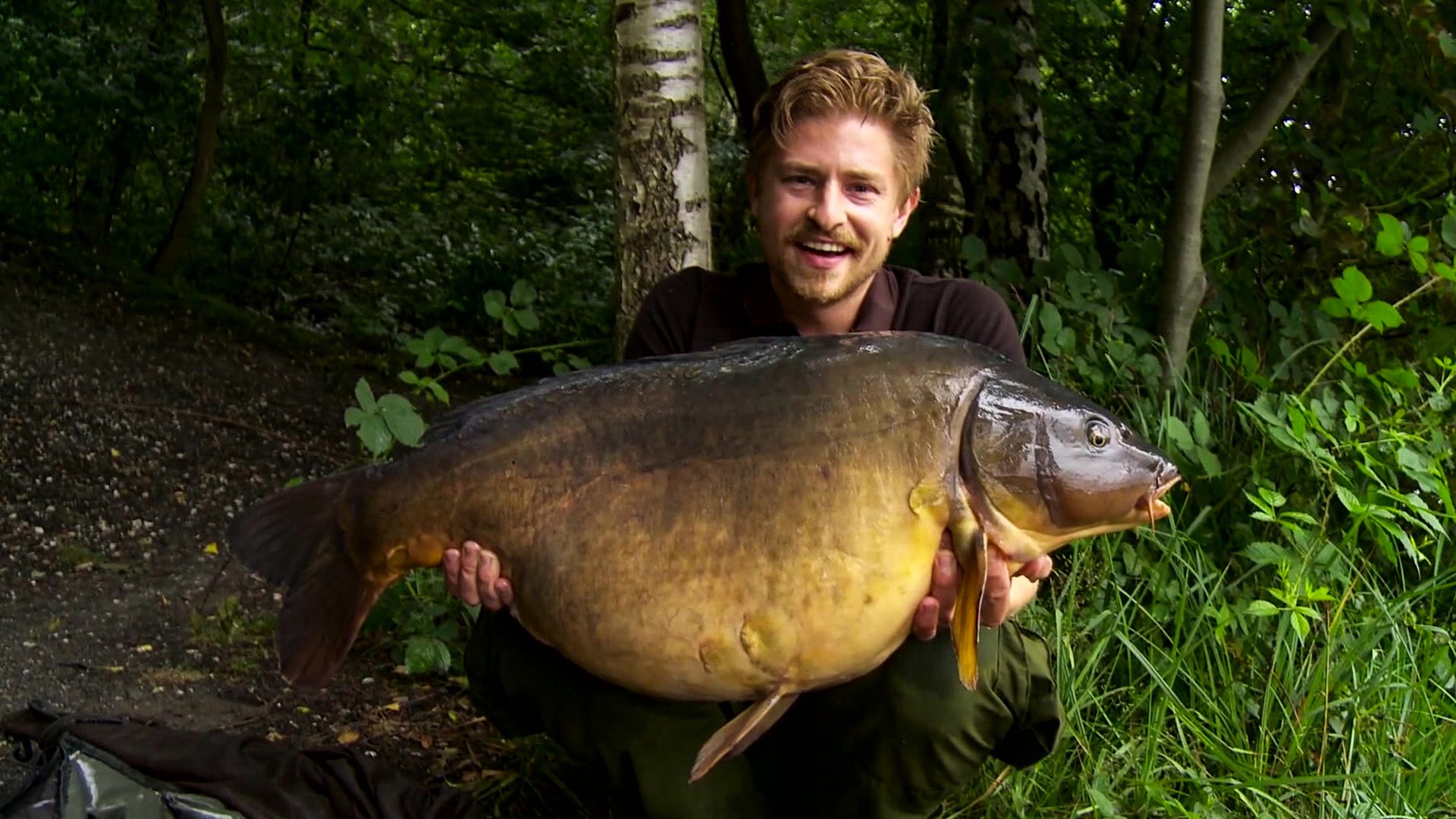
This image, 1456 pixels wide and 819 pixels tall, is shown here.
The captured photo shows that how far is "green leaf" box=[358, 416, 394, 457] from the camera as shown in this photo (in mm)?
2670

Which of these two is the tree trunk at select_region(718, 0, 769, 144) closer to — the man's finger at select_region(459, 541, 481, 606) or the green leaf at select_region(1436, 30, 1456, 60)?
the green leaf at select_region(1436, 30, 1456, 60)

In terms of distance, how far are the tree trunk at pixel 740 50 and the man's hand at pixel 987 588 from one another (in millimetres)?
3488

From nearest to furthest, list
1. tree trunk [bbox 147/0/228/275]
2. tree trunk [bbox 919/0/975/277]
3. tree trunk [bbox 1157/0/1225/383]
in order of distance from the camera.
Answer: tree trunk [bbox 1157/0/1225/383]
tree trunk [bbox 919/0/975/277]
tree trunk [bbox 147/0/228/275]

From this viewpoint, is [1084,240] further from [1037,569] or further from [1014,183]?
[1037,569]

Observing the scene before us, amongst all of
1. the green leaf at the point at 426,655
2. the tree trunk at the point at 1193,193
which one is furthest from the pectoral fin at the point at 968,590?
the tree trunk at the point at 1193,193

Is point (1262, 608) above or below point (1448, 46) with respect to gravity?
below

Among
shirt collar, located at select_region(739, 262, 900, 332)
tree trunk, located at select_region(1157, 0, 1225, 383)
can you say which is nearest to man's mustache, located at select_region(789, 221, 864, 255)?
shirt collar, located at select_region(739, 262, 900, 332)

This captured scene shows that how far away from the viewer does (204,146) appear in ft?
19.7

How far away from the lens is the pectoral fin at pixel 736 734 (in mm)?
1743

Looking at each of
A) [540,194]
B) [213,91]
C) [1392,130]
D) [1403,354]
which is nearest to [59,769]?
→ [1403,354]

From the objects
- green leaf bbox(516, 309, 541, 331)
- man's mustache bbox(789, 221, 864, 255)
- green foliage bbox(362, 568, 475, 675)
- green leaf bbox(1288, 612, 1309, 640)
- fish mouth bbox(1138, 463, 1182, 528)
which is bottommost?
green foliage bbox(362, 568, 475, 675)

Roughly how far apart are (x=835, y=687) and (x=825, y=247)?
671 mm

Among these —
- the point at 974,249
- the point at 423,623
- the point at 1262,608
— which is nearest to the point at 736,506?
the point at 1262,608

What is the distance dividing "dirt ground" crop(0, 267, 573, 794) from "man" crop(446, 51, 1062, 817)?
0.58 metres
